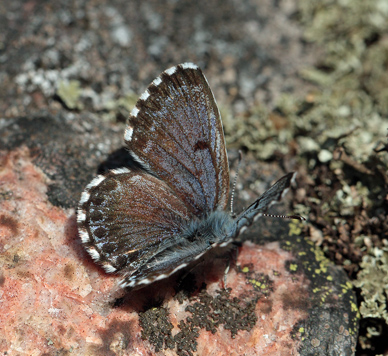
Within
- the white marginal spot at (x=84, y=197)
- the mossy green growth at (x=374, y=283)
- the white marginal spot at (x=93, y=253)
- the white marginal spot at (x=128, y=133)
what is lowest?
the mossy green growth at (x=374, y=283)

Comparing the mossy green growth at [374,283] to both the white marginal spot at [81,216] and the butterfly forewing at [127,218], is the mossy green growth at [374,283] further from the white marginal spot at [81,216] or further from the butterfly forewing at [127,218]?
the white marginal spot at [81,216]

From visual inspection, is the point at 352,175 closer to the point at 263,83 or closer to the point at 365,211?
the point at 365,211

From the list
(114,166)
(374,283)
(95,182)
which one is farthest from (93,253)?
(374,283)

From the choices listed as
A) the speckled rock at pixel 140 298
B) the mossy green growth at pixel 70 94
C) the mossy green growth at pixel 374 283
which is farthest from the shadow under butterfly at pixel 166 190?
the mossy green growth at pixel 70 94

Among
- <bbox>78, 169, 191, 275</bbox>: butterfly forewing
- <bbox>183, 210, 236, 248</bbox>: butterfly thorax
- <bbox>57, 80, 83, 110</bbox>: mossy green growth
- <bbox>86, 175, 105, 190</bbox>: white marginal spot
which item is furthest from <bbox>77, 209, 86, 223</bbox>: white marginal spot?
<bbox>57, 80, 83, 110</bbox>: mossy green growth

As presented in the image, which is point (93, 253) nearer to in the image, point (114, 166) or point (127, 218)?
point (127, 218)

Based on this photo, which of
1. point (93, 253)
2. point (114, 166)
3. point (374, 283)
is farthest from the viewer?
point (114, 166)

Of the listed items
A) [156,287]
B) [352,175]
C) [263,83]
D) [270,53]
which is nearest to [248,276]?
[156,287]

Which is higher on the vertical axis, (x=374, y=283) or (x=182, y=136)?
(x=182, y=136)
